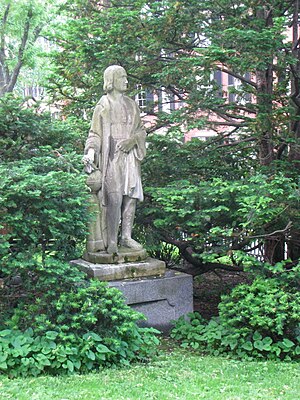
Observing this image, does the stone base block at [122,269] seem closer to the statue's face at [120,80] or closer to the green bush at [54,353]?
the green bush at [54,353]

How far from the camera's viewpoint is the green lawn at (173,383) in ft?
15.7

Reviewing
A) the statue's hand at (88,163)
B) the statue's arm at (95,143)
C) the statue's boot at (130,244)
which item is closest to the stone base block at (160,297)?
the statue's boot at (130,244)

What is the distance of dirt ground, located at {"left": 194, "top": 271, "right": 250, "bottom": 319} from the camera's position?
8.95m

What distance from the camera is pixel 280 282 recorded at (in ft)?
21.4

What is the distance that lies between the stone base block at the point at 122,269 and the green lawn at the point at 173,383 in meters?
1.48

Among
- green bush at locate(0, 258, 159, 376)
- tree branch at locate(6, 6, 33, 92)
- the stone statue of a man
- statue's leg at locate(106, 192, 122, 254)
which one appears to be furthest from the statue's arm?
tree branch at locate(6, 6, 33, 92)

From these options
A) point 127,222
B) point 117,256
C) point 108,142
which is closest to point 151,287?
point 117,256

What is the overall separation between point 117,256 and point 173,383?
246cm

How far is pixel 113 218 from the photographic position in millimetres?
7406

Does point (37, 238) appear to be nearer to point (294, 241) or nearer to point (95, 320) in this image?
point (95, 320)

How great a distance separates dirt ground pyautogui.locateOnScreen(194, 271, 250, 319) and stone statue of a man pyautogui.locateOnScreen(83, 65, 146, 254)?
7.57ft

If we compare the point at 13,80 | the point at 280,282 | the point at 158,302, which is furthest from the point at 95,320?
the point at 13,80

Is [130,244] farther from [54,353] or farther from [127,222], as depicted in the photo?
[54,353]

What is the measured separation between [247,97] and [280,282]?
5.22 metres
